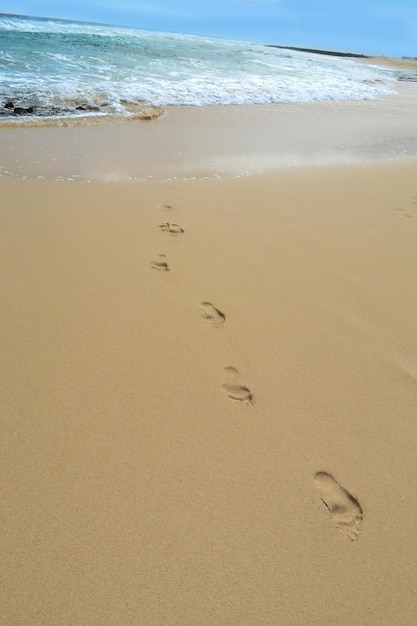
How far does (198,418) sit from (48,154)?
409cm

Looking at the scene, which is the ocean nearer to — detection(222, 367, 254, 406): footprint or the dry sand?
the dry sand

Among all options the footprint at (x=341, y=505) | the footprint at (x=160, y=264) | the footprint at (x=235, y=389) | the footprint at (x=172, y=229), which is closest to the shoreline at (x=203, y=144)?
the footprint at (x=172, y=229)

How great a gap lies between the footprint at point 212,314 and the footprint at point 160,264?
0.43 metres

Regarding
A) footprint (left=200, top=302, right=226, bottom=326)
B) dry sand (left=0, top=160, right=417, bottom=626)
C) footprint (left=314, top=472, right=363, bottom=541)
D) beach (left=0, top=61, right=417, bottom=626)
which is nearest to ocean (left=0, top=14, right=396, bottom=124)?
beach (left=0, top=61, right=417, bottom=626)

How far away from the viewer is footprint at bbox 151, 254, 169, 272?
2.71 m

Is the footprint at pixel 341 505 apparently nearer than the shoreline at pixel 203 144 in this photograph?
Yes

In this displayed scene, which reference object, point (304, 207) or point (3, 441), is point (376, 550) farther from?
point (304, 207)

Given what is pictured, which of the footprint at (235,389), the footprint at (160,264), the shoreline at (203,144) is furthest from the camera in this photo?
the shoreline at (203,144)

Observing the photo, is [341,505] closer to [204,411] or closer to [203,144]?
[204,411]

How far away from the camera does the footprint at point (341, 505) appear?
141 centimetres

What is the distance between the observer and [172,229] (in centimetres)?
321

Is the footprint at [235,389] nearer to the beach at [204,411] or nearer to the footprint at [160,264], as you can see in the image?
the beach at [204,411]

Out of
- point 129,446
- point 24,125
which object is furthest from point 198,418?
point 24,125

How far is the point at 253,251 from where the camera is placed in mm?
3020
